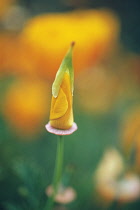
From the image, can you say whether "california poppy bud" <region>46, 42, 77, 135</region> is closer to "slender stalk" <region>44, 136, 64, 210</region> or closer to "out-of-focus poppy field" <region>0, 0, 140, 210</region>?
"slender stalk" <region>44, 136, 64, 210</region>

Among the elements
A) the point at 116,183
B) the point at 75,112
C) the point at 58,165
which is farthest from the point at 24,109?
the point at 58,165

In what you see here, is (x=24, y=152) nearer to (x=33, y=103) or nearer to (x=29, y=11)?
(x=33, y=103)

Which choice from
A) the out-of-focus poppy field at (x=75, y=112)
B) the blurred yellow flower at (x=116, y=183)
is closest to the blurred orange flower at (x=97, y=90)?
the out-of-focus poppy field at (x=75, y=112)

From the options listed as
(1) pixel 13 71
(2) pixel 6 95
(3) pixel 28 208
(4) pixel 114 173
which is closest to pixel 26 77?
(1) pixel 13 71

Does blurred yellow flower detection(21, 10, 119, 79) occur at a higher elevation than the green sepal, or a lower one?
lower

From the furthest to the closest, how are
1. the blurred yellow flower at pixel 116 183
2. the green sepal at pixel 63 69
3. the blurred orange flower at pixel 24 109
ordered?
1. the blurred orange flower at pixel 24 109
2. the blurred yellow flower at pixel 116 183
3. the green sepal at pixel 63 69

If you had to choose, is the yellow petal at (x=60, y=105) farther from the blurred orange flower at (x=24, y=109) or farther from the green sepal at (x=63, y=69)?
the blurred orange flower at (x=24, y=109)

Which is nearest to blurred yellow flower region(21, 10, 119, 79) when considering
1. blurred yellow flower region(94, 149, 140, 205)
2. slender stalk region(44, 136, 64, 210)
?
blurred yellow flower region(94, 149, 140, 205)

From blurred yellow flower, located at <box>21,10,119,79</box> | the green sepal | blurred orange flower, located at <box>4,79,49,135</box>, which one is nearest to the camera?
the green sepal
